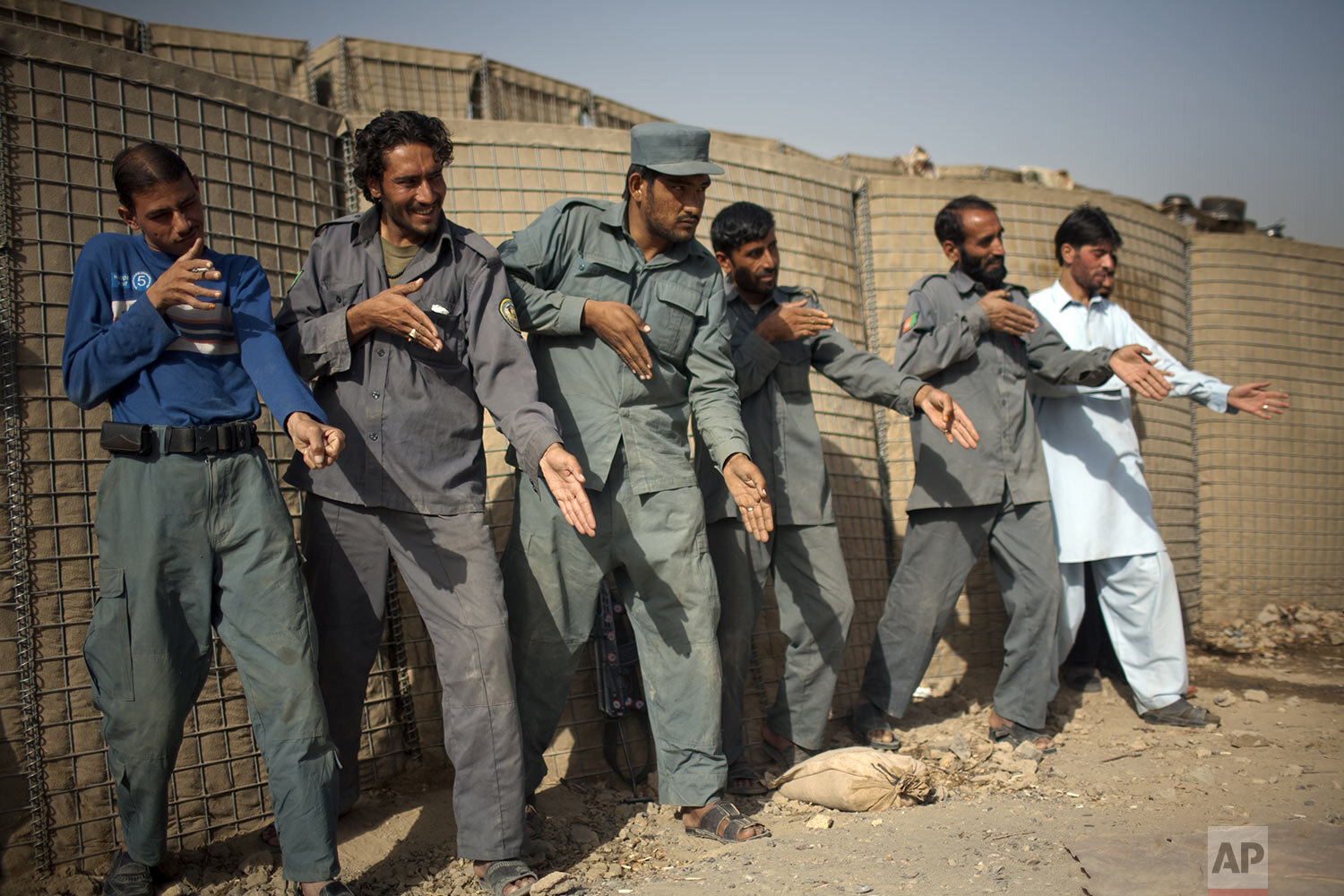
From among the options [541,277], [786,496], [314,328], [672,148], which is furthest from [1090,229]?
[314,328]

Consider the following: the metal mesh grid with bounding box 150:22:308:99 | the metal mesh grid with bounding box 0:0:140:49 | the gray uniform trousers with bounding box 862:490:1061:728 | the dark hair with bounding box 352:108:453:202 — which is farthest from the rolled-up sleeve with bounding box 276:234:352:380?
the metal mesh grid with bounding box 150:22:308:99

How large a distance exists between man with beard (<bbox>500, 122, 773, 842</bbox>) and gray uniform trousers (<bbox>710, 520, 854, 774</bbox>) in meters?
0.58

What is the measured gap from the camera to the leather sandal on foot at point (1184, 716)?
4547 millimetres

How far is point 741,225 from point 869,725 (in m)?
2.14

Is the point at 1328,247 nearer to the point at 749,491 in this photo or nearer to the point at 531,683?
the point at 749,491

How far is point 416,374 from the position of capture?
3.15 metres

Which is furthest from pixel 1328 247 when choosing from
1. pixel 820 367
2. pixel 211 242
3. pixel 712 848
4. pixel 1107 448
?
pixel 211 242

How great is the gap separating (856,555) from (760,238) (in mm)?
1767

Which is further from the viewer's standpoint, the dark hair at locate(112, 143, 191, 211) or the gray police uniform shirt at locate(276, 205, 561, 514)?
the gray police uniform shirt at locate(276, 205, 561, 514)

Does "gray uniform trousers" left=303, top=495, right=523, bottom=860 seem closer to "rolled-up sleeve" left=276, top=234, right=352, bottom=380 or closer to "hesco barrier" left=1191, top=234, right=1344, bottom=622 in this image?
"rolled-up sleeve" left=276, top=234, right=352, bottom=380

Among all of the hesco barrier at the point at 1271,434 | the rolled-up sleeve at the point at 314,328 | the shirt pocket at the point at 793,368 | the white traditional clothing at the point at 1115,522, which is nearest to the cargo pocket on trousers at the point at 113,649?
the rolled-up sleeve at the point at 314,328

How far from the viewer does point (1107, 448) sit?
482 cm

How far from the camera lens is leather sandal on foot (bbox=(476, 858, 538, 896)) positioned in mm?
2887

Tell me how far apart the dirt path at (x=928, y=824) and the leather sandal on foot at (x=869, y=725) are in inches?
4.4
